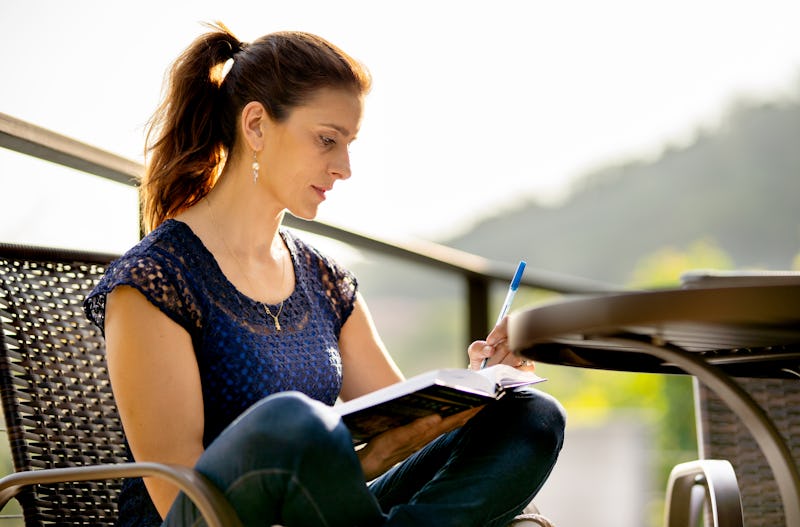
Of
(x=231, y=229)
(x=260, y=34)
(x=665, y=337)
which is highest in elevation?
(x=260, y=34)

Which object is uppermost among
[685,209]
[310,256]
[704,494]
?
[685,209]

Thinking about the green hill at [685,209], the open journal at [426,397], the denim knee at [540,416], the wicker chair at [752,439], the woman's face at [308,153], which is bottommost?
the wicker chair at [752,439]

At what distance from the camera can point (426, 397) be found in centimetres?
125

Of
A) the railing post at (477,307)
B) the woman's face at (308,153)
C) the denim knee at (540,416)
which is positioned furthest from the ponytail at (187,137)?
the railing post at (477,307)

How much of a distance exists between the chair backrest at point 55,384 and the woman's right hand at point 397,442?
50cm

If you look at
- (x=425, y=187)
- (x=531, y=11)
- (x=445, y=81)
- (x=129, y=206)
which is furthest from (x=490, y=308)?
(x=531, y=11)

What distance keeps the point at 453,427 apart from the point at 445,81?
20.3 meters

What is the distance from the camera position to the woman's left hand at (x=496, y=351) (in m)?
1.66

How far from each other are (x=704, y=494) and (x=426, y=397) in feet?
1.78

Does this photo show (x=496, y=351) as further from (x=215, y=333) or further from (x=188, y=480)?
(x=188, y=480)

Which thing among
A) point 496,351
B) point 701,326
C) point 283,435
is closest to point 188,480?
point 283,435

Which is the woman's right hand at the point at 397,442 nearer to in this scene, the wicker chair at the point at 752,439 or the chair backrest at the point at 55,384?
the chair backrest at the point at 55,384

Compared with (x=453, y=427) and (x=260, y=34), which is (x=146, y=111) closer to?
(x=260, y=34)

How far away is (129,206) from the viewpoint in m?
2.14
